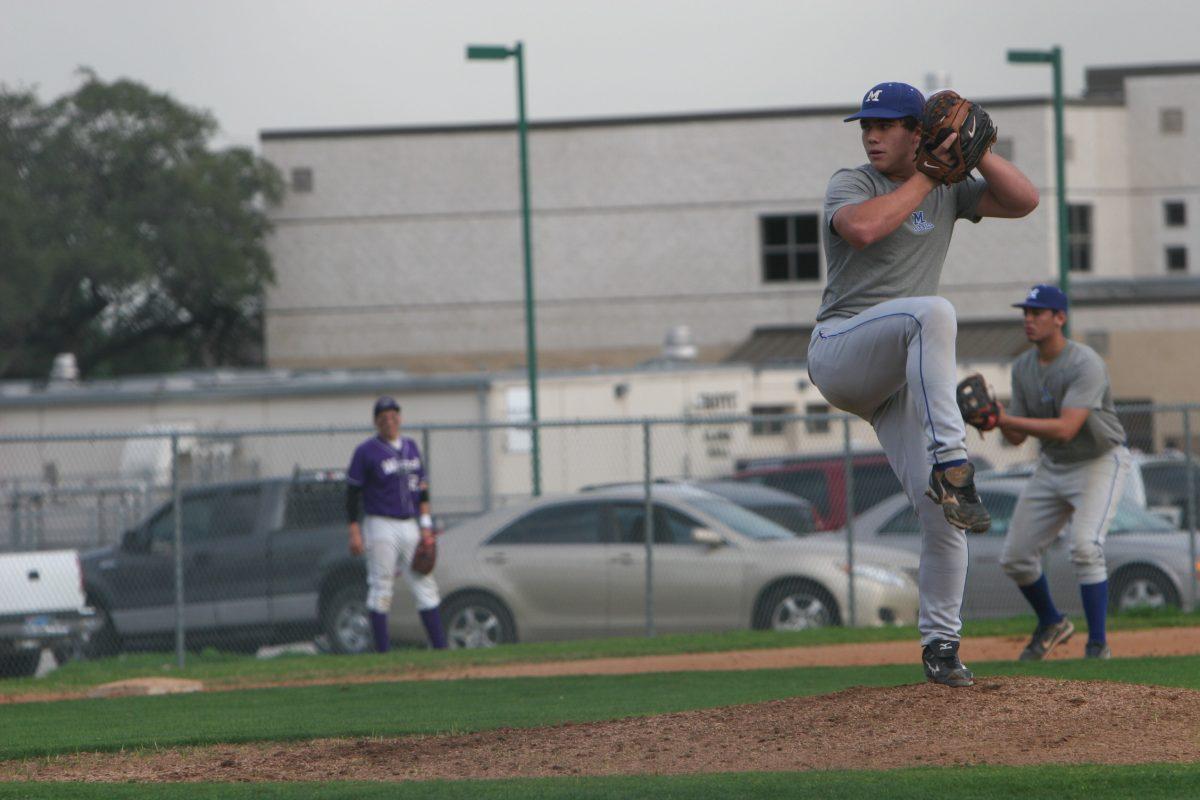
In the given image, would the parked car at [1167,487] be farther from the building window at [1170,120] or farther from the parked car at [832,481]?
the building window at [1170,120]

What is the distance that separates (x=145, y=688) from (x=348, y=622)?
13.4 feet

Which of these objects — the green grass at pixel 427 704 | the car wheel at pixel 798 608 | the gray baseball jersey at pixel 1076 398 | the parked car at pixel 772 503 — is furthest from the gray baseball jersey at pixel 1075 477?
the parked car at pixel 772 503

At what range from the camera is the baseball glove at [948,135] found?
600 centimetres

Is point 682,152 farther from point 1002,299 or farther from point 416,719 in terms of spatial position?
point 416,719

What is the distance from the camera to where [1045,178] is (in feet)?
129

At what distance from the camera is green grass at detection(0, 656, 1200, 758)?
7.14 metres

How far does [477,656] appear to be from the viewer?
12531 mm

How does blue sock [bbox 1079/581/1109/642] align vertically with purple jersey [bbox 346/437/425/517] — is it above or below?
below

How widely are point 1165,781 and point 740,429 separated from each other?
63.3 feet

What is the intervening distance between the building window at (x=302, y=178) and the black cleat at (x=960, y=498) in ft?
117

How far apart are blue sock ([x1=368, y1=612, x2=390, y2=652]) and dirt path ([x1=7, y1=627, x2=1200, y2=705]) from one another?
4.21ft

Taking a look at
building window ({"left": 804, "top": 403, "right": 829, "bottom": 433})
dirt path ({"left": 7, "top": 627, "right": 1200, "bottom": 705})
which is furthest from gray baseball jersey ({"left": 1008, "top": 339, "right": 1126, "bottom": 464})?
building window ({"left": 804, "top": 403, "right": 829, "bottom": 433})

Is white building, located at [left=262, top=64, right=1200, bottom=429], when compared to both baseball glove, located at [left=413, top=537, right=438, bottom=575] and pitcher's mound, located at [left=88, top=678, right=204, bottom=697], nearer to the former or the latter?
baseball glove, located at [left=413, top=537, right=438, bottom=575]

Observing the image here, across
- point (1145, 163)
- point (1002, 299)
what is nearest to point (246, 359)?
point (1002, 299)
